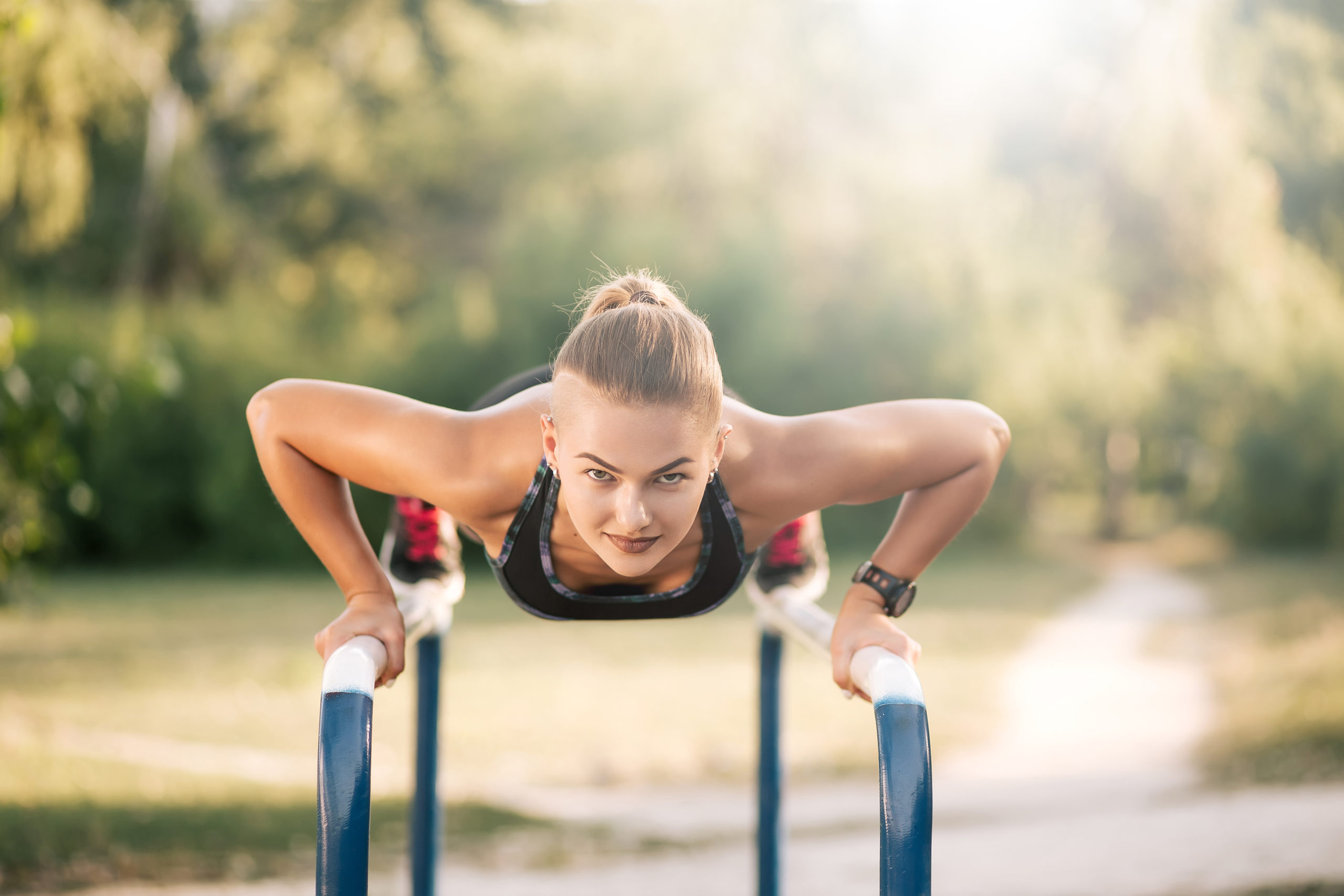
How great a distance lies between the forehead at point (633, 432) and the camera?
1.24 metres

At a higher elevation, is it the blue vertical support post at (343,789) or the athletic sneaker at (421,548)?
the athletic sneaker at (421,548)

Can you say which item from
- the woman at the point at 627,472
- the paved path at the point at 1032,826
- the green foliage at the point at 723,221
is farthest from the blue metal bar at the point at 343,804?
the green foliage at the point at 723,221

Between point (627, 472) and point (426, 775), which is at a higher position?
point (627, 472)

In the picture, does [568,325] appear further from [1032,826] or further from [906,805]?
[906,805]

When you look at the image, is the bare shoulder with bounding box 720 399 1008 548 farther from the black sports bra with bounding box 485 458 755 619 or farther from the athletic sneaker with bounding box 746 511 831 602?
the athletic sneaker with bounding box 746 511 831 602

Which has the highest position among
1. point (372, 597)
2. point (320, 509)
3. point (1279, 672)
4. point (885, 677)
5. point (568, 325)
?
point (568, 325)

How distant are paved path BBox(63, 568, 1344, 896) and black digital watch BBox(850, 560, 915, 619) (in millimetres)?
1997

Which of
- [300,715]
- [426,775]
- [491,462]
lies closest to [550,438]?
[491,462]

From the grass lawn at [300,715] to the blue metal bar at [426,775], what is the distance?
1217 mm

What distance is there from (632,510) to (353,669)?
34cm

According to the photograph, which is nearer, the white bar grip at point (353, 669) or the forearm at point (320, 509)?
the white bar grip at point (353, 669)

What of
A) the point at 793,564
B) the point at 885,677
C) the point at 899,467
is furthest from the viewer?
the point at 793,564

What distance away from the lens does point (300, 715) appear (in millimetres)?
5316

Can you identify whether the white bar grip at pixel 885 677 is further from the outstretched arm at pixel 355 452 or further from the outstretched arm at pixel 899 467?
the outstretched arm at pixel 355 452
